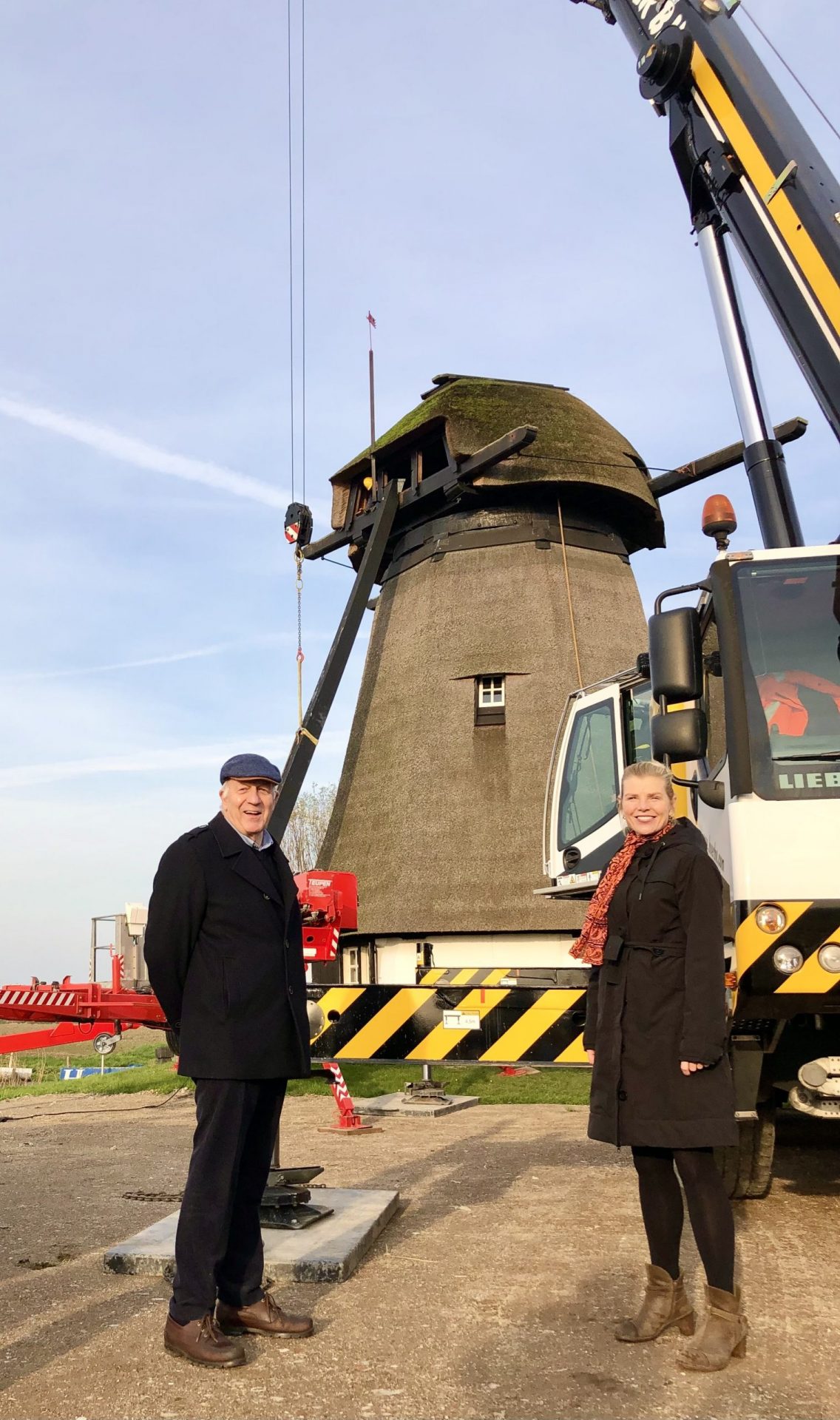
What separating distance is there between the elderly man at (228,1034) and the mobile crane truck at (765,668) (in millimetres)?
1746

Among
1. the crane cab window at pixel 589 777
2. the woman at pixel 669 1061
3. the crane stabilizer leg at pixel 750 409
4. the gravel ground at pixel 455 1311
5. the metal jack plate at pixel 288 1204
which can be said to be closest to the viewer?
the gravel ground at pixel 455 1311

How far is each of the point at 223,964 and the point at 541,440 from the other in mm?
13951

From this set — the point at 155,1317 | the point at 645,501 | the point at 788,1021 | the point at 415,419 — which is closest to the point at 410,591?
the point at 415,419

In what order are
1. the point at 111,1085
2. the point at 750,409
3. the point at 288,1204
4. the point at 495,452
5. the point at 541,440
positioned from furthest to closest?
1. the point at 541,440
2. the point at 495,452
3. the point at 111,1085
4. the point at 750,409
5. the point at 288,1204

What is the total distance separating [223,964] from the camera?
3543 millimetres

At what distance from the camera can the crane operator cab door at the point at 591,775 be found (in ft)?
25.5

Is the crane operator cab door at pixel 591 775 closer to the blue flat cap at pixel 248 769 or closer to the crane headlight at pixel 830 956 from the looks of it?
the crane headlight at pixel 830 956

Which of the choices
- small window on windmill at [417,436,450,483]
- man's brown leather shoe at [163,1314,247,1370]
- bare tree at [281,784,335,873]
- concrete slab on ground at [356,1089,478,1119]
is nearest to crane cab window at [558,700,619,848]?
concrete slab on ground at [356,1089,478,1119]

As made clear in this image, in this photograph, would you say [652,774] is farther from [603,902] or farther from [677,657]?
[677,657]

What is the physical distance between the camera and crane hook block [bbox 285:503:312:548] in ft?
59.8

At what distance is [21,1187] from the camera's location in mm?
6371

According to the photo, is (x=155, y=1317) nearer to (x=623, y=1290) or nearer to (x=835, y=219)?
(x=623, y=1290)

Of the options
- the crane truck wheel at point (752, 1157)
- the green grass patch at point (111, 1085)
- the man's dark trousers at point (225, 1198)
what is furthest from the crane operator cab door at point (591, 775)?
the green grass patch at point (111, 1085)

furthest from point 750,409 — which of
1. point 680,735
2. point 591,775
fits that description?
point 680,735
